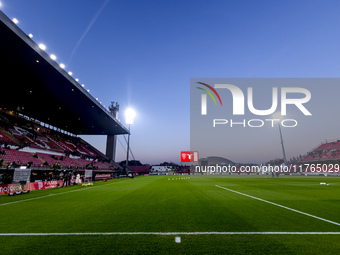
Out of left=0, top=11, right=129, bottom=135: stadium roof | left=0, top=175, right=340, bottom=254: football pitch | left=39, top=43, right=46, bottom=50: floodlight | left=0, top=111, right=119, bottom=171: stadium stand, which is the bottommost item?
left=0, top=175, right=340, bottom=254: football pitch

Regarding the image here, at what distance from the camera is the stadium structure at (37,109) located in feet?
61.8

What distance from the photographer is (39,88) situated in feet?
87.9

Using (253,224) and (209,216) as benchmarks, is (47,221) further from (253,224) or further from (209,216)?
(253,224)

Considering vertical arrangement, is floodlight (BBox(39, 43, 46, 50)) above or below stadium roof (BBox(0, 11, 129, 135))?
above

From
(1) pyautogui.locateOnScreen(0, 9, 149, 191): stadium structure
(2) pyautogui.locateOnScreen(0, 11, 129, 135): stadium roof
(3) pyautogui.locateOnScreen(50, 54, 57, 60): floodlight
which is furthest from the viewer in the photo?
(3) pyautogui.locateOnScreen(50, 54, 57, 60): floodlight

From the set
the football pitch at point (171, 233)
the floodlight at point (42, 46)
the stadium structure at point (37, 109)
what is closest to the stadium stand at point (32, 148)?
the stadium structure at point (37, 109)

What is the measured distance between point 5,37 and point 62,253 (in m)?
19.6

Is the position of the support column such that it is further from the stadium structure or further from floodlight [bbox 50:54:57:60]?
floodlight [bbox 50:54:57:60]

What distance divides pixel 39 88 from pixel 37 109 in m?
11.3

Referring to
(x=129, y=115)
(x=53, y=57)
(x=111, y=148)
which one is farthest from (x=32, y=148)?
(x=111, y=148)

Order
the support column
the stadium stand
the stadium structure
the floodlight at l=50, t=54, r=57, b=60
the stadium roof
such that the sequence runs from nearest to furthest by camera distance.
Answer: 1. the stadium roof
2. the stadium structure
3. the floodlight at l=50, t=54, r=57, b=60
4. the stadium stand
5. the support column

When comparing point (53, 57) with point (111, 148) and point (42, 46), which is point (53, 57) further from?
point (111, 148)

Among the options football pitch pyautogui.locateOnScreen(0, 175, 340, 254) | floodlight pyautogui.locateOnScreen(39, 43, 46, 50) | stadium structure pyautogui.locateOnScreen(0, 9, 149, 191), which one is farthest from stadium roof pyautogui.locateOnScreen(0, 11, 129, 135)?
football pitch pyautogui.locateOnScreen(0, 175, 340, 254)

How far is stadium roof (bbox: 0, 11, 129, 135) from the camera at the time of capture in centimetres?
1736
